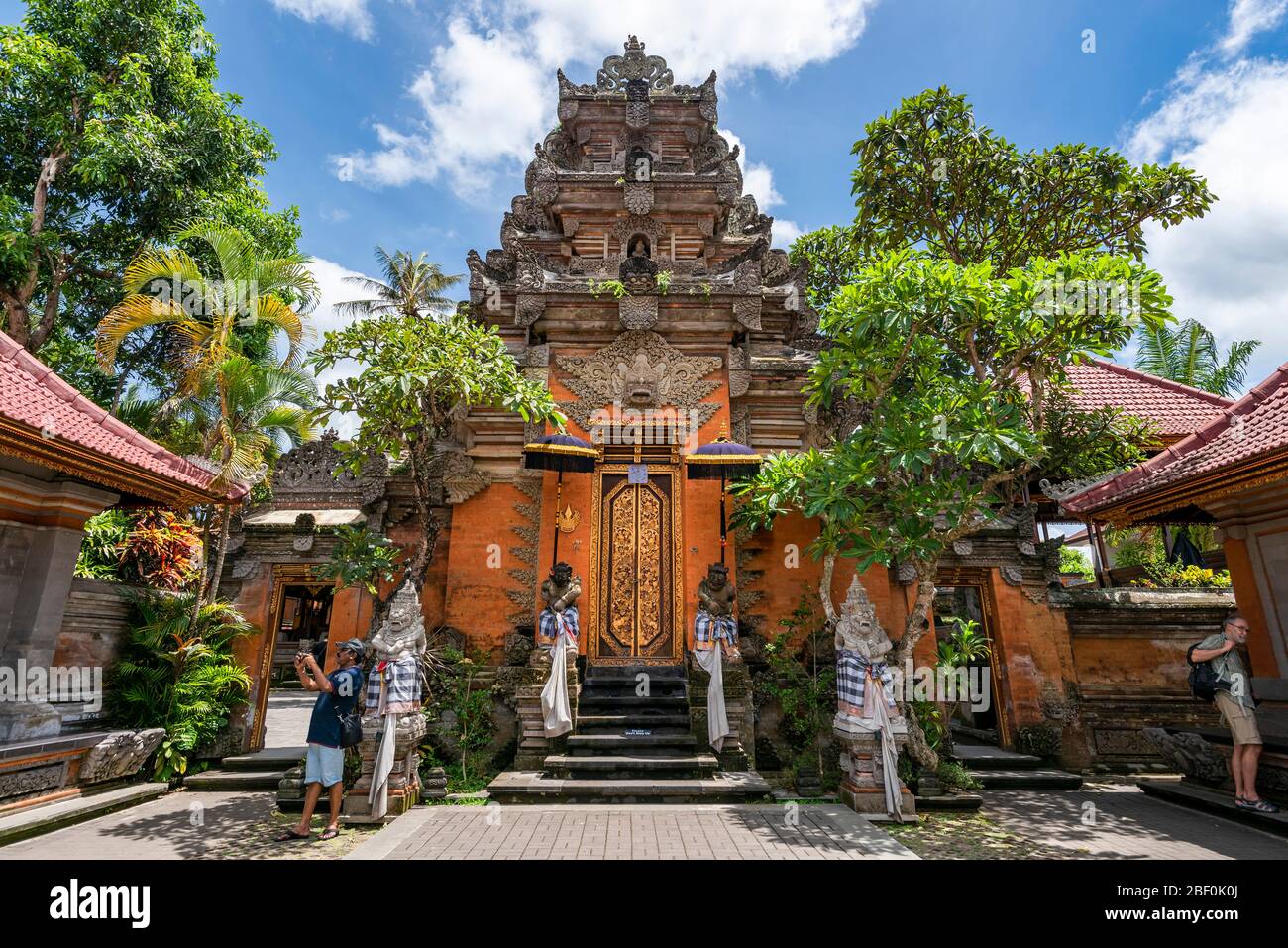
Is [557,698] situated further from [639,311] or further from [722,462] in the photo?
[639,311]

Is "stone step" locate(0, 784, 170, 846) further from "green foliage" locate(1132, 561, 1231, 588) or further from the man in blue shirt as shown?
"green foliage" locate(1132, 561, 1231, 588)

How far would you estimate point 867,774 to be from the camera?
652 centimetres

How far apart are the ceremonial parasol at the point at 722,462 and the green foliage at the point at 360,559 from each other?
439 centimetres

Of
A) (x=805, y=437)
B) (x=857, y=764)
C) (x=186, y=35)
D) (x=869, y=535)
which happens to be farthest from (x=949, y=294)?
(x=186, y=35)

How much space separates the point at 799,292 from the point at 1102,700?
820 cm

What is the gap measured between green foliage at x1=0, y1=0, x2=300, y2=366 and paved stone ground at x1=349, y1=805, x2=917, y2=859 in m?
13.9

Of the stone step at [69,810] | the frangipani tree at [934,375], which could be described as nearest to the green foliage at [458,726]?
the stone step at [69,810]

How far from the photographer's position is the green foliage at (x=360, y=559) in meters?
7.66

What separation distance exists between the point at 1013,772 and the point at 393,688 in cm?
845

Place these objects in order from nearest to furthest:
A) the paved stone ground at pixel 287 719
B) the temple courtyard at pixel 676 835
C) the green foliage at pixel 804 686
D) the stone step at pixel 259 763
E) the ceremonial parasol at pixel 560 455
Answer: the temple courtyard at pixel 676 835
the green foliage at pixel 804 686
the stone step at pixel 259 763
the ceremonial parasol at pixel 560 455
the paved stone ground at pixel 287 719

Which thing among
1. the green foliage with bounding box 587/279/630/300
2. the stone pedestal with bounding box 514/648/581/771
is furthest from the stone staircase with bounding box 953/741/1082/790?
the green foliage with bounding box 587/279/630/300

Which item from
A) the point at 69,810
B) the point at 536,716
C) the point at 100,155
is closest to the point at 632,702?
the point at 536,716

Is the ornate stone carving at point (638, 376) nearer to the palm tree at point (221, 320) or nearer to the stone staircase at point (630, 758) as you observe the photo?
the stone staircase at point (630, 758)

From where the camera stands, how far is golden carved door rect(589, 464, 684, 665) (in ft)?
30.3
